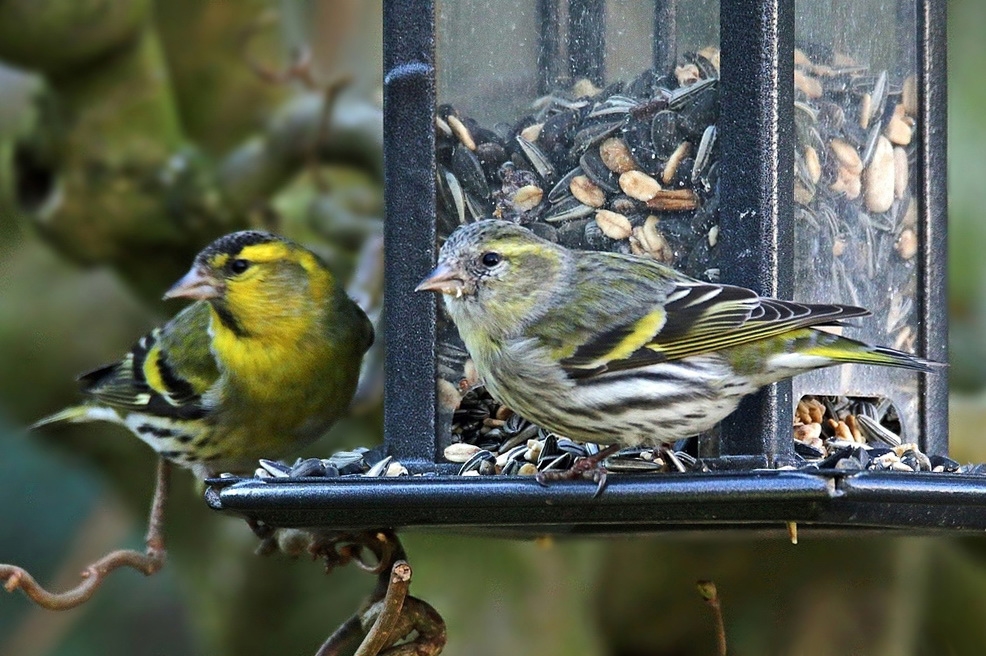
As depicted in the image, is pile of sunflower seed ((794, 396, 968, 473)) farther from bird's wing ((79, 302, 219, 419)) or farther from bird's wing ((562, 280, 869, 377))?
bird's wing ((79, 302, 219, 419))

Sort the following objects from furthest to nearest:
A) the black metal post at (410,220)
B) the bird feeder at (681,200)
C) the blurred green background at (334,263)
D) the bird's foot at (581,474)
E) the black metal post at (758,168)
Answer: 1. the blurred green background at (334,263)
2. the black metal post at (410,220)
3. the black metal post at (758,168)
4. the bird feeder at (681,200)
5. the bird's foot at (581,474)

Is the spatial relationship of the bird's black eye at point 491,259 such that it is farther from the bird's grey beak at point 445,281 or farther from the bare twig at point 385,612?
the bare twig at point 385,612

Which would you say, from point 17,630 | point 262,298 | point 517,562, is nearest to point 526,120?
point 262,298

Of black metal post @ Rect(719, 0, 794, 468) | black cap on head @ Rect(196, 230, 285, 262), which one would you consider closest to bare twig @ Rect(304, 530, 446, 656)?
black metal post @ Rect(719, 0, 794, 468)

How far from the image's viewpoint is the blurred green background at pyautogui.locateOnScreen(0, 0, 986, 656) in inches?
207

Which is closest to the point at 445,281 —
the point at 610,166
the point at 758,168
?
the point at 610,166

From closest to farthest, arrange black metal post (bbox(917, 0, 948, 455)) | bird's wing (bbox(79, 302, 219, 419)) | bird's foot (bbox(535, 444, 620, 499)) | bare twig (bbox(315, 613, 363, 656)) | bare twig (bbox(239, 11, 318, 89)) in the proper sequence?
1. bird's foot (bbox(535, 444, 620, 499))
2. bare twig (bbox(315, 613, 363, 656))
3. black metal post (bbox(917, 0, 948, 455))
4. bird's wing (bbox(79, 302, 219, 419))
5. bare twig (bbox(239, 11, 318, 89))

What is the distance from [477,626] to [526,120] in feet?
6.93

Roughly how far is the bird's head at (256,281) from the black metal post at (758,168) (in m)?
1.65

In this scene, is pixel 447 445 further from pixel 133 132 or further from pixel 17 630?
pixel 17 630

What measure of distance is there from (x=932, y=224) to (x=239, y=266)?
2129 millimetres

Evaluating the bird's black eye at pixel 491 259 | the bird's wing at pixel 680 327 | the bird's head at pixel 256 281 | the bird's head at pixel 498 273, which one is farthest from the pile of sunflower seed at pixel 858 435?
the bird's head at pixel 256 281

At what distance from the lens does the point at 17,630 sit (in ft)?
23.0

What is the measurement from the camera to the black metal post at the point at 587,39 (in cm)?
378
